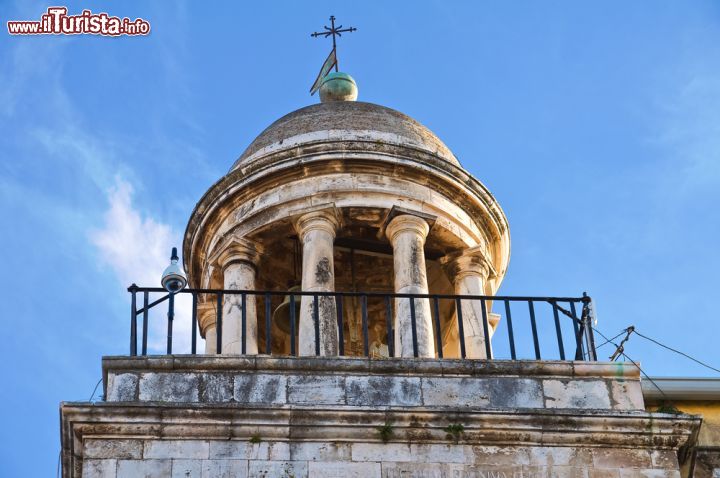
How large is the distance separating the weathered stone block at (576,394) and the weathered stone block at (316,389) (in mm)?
2049

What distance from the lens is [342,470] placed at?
14.1 meters

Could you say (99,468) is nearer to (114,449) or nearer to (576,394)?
(114,449)

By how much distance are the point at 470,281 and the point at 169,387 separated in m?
5.06

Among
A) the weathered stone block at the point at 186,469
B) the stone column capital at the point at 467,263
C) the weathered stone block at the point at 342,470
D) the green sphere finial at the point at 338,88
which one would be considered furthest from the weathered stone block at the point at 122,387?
the green sphere finial at the point at 338,88

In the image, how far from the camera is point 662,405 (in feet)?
52.3

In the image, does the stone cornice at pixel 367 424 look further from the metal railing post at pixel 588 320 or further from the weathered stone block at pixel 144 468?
the metal railing post at pixel 588 320

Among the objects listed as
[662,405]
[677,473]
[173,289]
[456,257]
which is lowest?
[677,473]

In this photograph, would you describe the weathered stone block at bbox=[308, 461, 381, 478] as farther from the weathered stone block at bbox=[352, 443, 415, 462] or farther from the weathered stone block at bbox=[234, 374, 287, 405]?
the weathered stone block at bbox=[234, 374, 287, 405]

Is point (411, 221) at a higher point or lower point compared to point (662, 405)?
higher

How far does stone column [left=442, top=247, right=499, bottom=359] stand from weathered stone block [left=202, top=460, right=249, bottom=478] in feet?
14.9

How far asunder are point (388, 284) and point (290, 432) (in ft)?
21.3

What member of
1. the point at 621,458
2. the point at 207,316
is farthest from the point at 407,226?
the point at 621,458

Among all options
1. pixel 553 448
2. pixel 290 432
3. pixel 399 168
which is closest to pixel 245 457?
pixel 290 432

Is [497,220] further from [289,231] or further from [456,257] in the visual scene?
[289,231]
